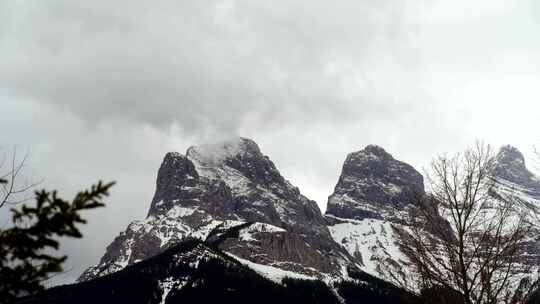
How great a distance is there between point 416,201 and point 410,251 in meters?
1.71

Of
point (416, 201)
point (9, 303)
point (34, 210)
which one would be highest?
point (416, 201)

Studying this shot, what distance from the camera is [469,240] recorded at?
17969 mm

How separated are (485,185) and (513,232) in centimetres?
207

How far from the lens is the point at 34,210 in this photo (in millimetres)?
9641

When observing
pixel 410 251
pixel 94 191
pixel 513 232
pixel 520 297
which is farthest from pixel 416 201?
pixel 94 191

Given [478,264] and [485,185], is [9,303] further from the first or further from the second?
[485,185]

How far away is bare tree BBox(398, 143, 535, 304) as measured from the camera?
16828mm

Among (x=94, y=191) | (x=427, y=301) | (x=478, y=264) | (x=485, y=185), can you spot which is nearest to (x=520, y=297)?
(x=478, y=264)

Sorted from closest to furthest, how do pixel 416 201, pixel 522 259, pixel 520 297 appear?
pixel 520 297 → pixel 522 259 → pixel 416 201

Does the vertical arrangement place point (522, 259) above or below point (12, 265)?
above

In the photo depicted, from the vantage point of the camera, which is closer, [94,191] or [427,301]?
[94,191]

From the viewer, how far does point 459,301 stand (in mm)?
16922

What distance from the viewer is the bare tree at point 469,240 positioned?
55.2ft

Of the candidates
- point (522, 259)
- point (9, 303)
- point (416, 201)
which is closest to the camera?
point (9, 303)
